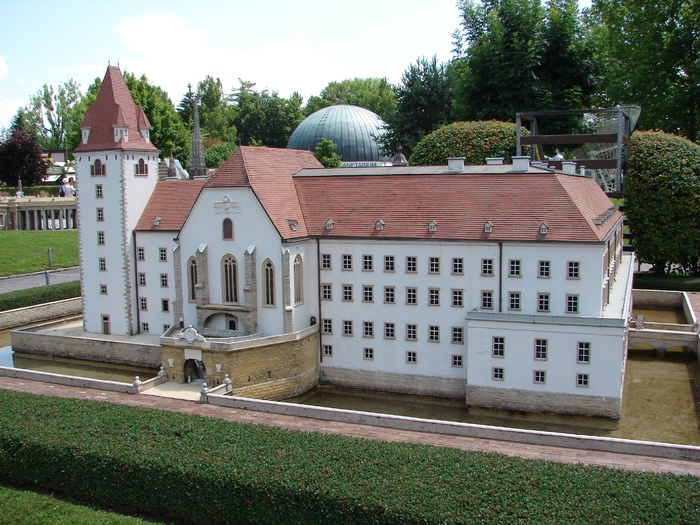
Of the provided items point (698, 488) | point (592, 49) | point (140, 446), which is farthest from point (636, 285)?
point (140, 446)

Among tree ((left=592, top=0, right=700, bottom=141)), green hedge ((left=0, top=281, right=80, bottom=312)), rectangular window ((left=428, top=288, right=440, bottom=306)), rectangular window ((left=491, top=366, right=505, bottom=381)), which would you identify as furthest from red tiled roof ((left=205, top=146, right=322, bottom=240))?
tree ((left=592, top=0, right=700, bottom=141))

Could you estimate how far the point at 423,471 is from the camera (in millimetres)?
24969

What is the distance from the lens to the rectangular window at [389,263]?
3988 centimetres

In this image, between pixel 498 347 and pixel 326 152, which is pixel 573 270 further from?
pixel 326 152

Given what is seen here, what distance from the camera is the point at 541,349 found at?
3591cm

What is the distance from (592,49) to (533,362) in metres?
47.6

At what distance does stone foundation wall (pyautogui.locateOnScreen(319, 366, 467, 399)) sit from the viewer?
128 ft

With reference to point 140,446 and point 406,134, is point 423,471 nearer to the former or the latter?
point 140,446

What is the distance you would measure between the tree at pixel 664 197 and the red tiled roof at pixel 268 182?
30976 millimetres

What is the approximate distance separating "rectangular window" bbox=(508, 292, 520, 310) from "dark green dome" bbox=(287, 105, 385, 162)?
4489 cm

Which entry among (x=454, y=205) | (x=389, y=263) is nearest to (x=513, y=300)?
(x=454, y=205)

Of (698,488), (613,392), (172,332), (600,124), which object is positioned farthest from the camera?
(600,124)

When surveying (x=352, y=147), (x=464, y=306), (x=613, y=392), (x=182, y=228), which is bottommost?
(x=613, y=392)

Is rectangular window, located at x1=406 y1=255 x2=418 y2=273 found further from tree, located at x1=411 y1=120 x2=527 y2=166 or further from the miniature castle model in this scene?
tree, located at x1=411 y1=120 x2=527 y2=166
